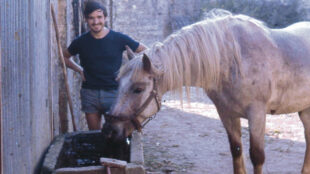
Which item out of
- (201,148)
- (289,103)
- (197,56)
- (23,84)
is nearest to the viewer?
(23,84)

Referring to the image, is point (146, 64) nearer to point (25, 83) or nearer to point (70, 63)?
point (25, 83)

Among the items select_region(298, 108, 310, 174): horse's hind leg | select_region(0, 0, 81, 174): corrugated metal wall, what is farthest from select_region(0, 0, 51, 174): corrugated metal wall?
select_region(298, 108, 310, 174): horse's hind leg

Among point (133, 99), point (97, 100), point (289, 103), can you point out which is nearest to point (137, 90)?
point (133, 99)

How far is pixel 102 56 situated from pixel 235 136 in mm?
1570

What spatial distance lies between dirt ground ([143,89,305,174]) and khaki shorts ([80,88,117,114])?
0.92 m

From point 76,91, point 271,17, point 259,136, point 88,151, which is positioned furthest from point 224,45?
point 271,17

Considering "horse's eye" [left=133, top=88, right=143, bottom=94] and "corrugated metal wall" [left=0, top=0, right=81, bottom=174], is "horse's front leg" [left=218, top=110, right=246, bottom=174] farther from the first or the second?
"corrugated metal wall" [left=0, top=0, right=81, bottom=174]

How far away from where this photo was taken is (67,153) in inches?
129

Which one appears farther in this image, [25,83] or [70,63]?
[70,63]

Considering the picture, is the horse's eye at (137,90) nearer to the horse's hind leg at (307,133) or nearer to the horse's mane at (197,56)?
the horse's mane at (197,56)

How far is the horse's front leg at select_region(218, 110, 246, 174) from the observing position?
3551 mm

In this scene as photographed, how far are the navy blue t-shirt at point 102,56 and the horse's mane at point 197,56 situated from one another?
868 mm

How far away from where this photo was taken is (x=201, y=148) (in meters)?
5.62

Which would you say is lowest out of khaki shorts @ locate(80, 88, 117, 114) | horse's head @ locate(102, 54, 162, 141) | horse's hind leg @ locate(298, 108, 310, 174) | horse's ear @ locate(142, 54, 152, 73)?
horse's hind leg @ locate(298, 108, 310, 174)
